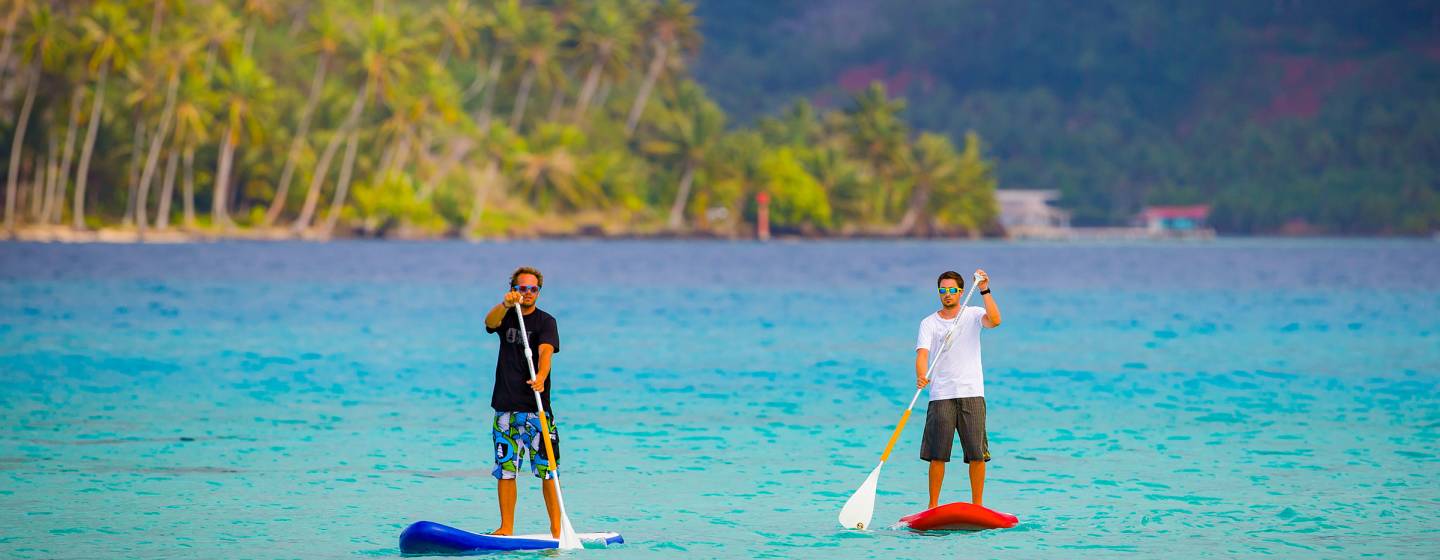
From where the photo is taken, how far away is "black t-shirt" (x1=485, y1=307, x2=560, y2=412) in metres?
10.7

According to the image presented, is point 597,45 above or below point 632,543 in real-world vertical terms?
above

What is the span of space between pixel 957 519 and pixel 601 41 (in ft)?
432

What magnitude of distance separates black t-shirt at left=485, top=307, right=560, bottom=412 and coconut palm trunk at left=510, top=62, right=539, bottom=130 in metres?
131

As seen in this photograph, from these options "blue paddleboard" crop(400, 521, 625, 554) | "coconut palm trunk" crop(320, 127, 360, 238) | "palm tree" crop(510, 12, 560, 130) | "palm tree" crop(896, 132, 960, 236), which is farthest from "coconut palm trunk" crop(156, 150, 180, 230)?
"blue paddleboard" crop(400, 521, 625, 554)

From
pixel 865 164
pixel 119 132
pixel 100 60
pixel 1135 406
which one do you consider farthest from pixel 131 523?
pixel 865 164

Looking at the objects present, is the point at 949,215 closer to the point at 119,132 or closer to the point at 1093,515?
the point at 119,132

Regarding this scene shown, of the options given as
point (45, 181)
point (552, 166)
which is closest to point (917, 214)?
point (552, 166)

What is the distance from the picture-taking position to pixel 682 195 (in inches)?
5817

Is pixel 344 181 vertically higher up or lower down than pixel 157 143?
higher up

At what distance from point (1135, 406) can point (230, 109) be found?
302 feet

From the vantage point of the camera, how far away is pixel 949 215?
169m

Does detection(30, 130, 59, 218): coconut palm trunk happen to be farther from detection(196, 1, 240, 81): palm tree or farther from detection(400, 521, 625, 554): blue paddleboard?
detection(400, 521, 625, 554): blue paddleboard

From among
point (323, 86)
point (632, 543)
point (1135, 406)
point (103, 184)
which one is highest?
point (323, 86)

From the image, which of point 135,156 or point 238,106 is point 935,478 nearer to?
point 238,106
